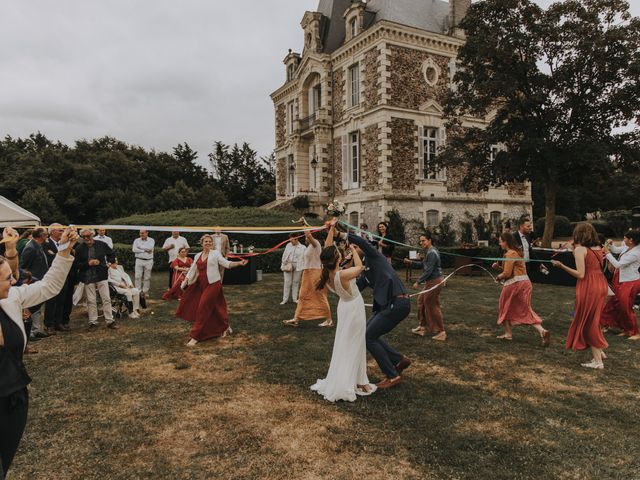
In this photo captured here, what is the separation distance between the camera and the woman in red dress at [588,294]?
6.35 meters

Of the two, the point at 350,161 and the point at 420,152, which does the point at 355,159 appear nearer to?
the point at 350,161

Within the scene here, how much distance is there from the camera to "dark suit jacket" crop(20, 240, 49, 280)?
804cm

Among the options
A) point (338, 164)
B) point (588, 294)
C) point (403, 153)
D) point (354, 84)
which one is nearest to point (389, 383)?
point (588, 294)

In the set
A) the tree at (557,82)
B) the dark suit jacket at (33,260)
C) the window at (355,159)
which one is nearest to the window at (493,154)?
the tree at (557,82)

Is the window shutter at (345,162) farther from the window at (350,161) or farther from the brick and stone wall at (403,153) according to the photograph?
the brick and stone wall at (403,153)

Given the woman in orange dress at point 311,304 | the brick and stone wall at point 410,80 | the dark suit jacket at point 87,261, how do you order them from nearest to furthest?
the dark suit jacket at point 87,261
the woman in orange dress at point 311,304
the brick and stone wall at point 410,80

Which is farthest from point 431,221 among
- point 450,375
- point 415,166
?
point 450,375

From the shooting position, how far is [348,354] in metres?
5.32

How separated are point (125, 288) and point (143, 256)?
188 cm

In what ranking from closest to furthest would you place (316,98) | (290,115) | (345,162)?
(345,162), (316,98), (290,115)

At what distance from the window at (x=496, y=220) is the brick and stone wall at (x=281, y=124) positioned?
17121 millimetres

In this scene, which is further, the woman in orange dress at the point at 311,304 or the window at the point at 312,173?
the window at the point at 312,173


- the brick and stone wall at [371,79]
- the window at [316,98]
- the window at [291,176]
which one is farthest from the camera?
the window at [291,176]

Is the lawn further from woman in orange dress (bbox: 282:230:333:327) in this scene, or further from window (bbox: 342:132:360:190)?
window (bbox: 342:132:360:190)
